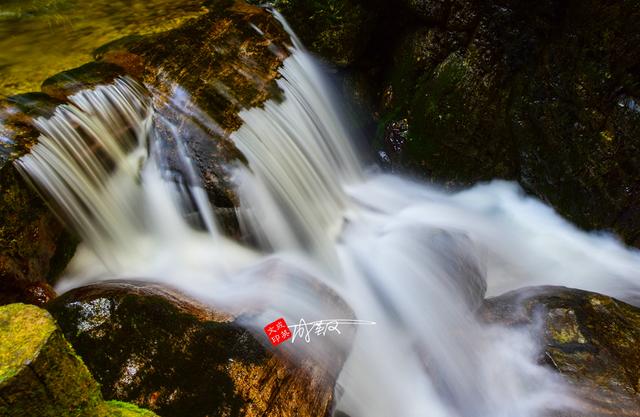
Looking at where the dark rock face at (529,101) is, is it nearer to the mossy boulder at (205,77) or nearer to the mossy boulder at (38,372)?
the mossy boulder at (205,77)

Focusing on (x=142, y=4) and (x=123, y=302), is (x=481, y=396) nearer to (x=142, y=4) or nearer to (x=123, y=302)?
(x=123, y=302)

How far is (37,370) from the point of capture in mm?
1380

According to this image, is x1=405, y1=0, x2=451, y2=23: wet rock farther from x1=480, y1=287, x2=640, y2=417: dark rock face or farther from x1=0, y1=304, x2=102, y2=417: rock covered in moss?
x1=0, y1=304, x2=102, y2=417: rock covered in moss

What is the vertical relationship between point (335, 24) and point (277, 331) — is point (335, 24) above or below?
above

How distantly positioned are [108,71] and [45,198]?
1.86m

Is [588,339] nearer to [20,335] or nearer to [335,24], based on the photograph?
[20,335]

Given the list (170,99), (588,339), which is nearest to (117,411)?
(588,339)

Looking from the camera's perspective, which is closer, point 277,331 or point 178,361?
point 178,361

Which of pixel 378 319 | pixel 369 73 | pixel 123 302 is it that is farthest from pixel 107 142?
pixel 369 73

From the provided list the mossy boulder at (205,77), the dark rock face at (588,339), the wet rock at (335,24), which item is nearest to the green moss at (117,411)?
the mossy boulder at (205,77)

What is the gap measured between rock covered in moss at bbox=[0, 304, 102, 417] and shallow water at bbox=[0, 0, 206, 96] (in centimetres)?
445

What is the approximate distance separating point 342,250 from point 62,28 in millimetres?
5575
